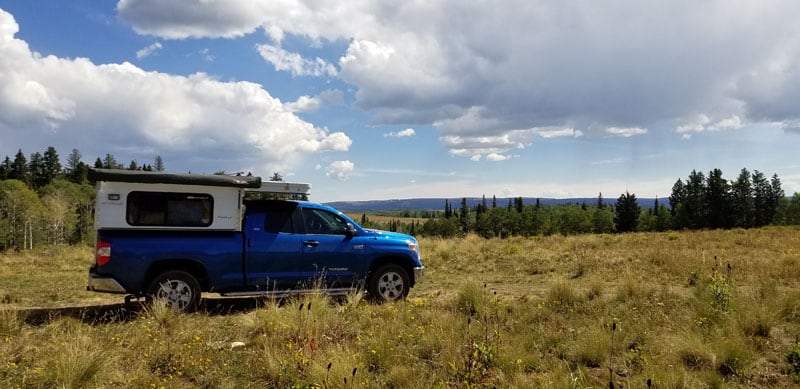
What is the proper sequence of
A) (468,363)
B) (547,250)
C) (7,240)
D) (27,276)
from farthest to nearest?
(7,240), (547,250), (27,276), (468,363)

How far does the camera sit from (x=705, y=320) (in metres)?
6.16

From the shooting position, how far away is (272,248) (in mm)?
8016

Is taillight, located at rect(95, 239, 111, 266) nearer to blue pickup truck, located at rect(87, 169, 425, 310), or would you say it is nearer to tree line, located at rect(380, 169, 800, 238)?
blue pickup truck, located at rect(87, 169, 425, 310)

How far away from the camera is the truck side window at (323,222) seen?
8.43 metres

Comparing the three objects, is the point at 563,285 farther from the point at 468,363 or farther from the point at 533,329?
the point at 468,363

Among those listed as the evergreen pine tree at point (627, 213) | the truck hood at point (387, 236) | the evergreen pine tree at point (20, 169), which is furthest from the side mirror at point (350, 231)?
the evergreen pine tree at point (20, 169)

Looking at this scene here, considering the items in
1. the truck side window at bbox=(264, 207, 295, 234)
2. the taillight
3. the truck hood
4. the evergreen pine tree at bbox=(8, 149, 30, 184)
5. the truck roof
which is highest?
the evergreen pine tree at bbox=(8, 149, 30, 184)

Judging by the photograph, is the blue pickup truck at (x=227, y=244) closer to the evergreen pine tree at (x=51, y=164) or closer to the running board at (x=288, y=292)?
the running board at (x=288, y=292)

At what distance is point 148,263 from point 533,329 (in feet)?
19.2

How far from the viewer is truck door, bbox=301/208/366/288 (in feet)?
27.1

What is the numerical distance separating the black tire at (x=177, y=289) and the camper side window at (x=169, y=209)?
83 centimetres

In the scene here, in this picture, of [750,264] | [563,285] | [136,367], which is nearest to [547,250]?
[750,264]

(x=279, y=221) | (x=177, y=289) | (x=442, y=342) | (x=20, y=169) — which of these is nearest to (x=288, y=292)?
(x=279, y=221)

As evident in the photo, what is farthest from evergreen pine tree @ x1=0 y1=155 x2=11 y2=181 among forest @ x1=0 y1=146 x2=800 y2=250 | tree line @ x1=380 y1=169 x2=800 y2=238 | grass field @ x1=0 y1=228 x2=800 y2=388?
grass field @ x1=0 y1=228 x2=800 y2=388
